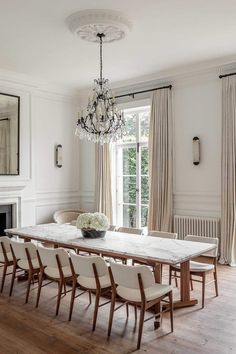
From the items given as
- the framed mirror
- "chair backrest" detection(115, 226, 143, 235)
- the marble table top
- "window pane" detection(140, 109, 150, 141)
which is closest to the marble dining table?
the marble table top

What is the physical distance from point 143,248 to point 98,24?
8.95ft

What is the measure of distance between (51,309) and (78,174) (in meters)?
4.64

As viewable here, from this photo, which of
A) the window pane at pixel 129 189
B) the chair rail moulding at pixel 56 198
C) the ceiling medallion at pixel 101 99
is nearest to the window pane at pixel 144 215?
the window pane at pixel 129 189

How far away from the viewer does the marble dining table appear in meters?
3.41

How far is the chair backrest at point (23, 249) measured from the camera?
4.11m

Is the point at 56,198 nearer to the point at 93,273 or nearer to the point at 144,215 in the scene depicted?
the point at 144,215

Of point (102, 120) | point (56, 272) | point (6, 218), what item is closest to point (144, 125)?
point (102, 120)

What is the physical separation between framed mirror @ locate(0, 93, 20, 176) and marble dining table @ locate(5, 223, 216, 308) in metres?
Answer: 2.13

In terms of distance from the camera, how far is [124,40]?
4.97 m

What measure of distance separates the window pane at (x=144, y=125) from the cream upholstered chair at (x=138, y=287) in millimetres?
4293

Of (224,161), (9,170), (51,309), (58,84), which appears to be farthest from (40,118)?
(51,309)

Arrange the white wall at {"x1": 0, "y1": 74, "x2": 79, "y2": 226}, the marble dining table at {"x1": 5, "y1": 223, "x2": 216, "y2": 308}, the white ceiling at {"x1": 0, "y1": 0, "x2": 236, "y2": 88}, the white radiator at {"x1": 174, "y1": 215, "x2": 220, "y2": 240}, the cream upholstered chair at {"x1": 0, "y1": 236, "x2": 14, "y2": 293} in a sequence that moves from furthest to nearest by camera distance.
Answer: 1. the white wall at {"x1": 0, "y1": 74, "x2": 79, "y2": 226}
2. the white radiator at {"x1": 174, "y1": 215, "x2": 220, "y2": 240}
3. the cream upholstered chair at {"x1": 0, "y1": 236, "x2": 14, "y2": 293}
4. the white ceiling at {"x1": 0, "y1": 0, "x2": 236, "y2": 88}
5. the marble dining table at {"x1": 5, "y1": 223, "x2": 216, "y2": 308}

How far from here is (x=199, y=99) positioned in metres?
6.24

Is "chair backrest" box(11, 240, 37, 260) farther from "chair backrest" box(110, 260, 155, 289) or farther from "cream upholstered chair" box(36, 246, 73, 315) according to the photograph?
"chair backrest" box(110, 260, 155, 289)
